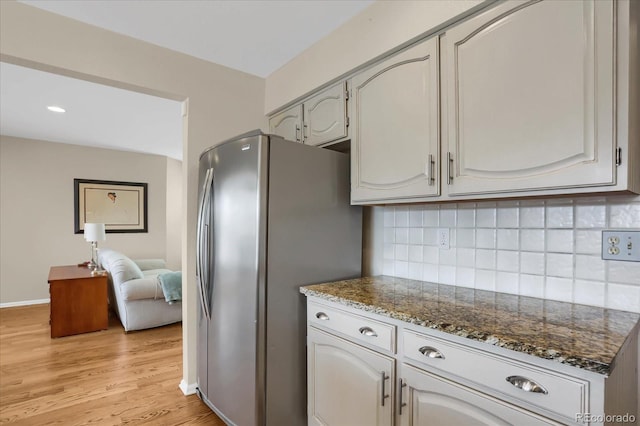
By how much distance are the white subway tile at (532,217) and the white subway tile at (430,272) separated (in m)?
0.50

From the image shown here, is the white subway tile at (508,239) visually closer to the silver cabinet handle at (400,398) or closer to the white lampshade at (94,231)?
the silver cabinet handle at (400,398)

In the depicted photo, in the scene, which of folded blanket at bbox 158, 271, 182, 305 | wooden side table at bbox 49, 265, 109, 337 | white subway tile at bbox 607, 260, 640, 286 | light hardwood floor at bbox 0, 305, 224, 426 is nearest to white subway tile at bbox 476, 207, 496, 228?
white subway tile at bbox 607, 260, 640, 286

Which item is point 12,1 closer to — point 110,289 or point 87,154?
point 110,289

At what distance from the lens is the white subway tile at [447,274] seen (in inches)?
66.9

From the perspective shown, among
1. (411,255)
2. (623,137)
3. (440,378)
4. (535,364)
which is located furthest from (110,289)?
(623,137)

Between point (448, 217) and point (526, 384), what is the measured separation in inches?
37.6

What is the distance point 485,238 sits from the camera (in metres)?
1.58

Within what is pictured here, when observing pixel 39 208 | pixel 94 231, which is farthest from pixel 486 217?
pixel 39 208

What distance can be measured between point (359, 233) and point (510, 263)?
841 mm

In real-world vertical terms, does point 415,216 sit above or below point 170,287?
above

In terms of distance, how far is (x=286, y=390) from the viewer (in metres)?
1.68

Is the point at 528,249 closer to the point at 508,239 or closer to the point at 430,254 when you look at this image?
the point at 508,239

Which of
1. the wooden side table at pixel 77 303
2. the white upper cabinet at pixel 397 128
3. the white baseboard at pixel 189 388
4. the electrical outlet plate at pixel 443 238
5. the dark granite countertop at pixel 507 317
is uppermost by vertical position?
the white upper cabinet at pixel 397 128

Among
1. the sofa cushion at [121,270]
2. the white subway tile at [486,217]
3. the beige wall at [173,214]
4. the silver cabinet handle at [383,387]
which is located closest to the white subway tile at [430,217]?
the white subway tile at [486,217]
